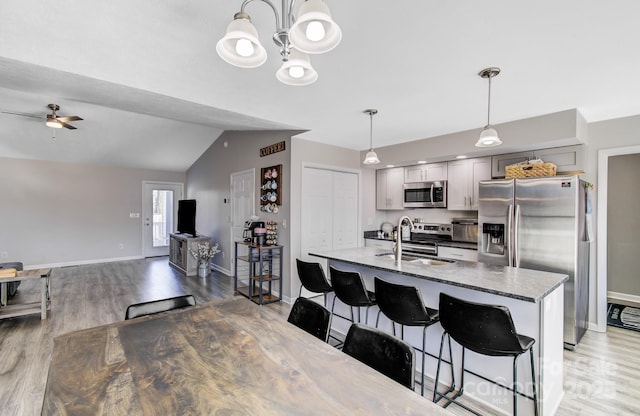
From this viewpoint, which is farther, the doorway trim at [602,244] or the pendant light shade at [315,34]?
the doorway trim at [602,244]

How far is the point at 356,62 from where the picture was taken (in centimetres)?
228

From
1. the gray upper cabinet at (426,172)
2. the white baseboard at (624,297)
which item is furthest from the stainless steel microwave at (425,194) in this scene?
the white baseboard at (624,297)

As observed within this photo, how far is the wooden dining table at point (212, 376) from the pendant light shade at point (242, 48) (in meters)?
1.38

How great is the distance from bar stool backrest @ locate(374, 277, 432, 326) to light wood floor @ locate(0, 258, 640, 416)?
672 mm

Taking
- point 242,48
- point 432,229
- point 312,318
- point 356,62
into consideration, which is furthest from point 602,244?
point 242,48

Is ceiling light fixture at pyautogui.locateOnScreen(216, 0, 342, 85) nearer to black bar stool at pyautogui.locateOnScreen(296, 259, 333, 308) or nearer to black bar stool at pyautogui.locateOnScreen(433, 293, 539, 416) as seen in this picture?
black bar stool at pyautogui.locateOnScreen(433, 293, 539, 416)

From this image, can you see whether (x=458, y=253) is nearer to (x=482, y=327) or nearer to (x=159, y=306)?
(x=482, y=327)

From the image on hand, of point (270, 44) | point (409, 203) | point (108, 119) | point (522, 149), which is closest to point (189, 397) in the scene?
point (270, 44)

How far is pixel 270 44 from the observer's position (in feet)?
6.77

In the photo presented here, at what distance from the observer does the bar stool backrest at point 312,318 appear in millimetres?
1646

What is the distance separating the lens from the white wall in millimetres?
6277

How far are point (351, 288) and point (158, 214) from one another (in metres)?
7.50

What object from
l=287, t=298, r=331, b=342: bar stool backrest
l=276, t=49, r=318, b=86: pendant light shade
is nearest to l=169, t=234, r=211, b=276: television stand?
l=287, t=298, r=331, b=342: bar stool backrest

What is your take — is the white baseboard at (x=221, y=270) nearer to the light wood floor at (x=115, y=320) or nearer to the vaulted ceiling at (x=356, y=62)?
the light wood floor at (x=115, y=320)
